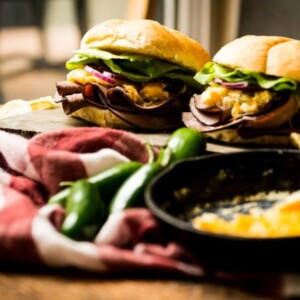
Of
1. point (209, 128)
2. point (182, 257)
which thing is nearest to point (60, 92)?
point (209, 128)

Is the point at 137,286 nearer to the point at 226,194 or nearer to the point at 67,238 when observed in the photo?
the point at 67,238

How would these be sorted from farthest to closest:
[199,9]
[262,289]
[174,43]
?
1. [199,9]
2. [174,43]
3. [262,289]

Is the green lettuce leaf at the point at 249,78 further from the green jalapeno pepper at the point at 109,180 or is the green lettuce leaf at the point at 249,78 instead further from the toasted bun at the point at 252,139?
the green jalapeno pepper at the point at 109,180

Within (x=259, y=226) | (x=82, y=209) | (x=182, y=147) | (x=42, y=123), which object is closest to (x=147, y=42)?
(x=42, y=123)

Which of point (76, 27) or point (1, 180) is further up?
point (1, 180)

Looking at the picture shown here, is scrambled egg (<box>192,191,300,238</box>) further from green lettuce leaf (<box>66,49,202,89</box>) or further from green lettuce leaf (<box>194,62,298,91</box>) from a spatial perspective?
green lettuce leaf (<box>66,49,202,89</box>)

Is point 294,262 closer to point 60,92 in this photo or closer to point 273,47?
point 273,47

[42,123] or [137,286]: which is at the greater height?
[137,286]
